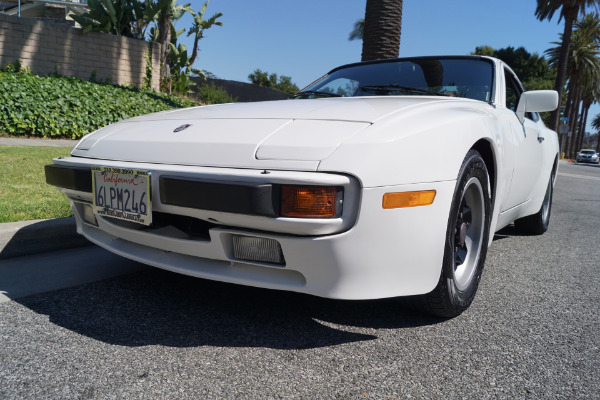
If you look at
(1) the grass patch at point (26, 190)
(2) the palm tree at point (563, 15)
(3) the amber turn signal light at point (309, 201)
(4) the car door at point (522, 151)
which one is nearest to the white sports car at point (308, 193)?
(3) the amber turn signal light at point (309, 201)

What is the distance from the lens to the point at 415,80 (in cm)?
317

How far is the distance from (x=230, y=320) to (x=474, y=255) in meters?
1.21

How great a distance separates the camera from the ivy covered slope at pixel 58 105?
26.3 feet

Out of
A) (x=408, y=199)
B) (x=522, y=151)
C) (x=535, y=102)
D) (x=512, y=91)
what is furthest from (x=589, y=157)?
(x=408, y=199)

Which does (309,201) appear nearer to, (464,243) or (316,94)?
(464,243)

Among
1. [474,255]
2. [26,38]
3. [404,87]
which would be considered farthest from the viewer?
[26,38]

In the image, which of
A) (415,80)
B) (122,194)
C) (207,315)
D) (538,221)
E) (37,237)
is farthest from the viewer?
(538,221)

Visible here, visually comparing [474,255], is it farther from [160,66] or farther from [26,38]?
[160,66]

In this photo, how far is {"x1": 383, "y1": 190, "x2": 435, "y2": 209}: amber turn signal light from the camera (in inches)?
69.7

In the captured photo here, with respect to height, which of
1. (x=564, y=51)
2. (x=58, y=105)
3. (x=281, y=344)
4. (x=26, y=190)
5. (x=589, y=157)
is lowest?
(x=589, y=157)

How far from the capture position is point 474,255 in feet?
8.05

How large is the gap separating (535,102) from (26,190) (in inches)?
156

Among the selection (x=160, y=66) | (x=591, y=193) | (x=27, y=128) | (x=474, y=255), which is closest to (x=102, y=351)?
(x=474, y=255)

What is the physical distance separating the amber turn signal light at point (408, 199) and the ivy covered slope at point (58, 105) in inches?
309
